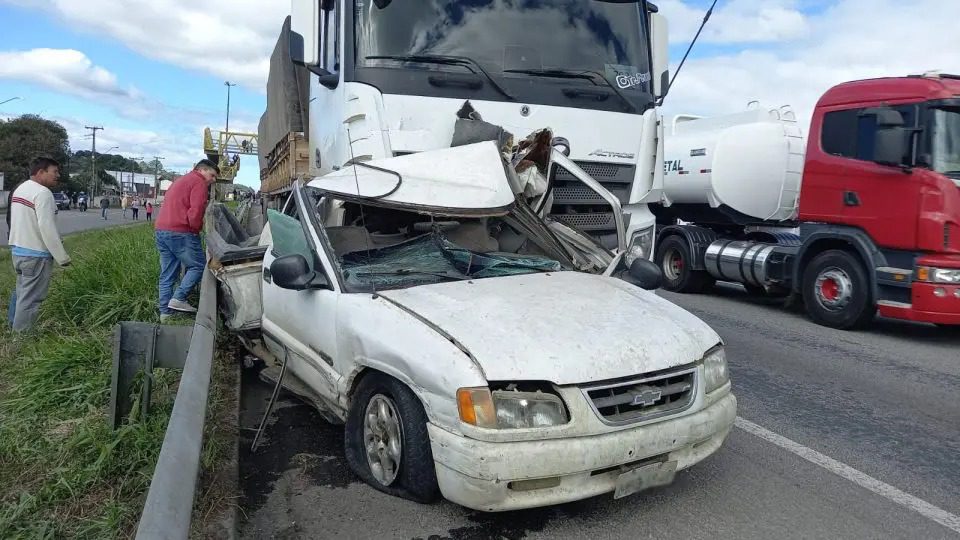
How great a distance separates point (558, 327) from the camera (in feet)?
11.3

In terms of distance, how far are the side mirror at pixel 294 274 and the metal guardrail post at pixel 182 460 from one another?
50 cm

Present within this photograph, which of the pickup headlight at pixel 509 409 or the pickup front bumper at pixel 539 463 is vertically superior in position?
the pickup headlight at pixel 509 409

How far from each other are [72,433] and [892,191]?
793cm

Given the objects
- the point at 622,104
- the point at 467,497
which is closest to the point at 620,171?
the point at 622,104

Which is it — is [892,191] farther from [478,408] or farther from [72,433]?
[72,433]

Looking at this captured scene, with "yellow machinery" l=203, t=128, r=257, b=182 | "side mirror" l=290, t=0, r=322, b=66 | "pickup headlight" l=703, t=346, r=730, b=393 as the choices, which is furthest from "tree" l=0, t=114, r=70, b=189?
"pickup headlight" l=703, t=346, r=730, b=393

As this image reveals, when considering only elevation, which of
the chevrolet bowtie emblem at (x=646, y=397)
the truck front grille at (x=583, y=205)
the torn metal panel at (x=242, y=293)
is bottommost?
the chevrolet bowtie emblem at (x=646, y=397)

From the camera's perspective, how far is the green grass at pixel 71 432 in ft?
10.3

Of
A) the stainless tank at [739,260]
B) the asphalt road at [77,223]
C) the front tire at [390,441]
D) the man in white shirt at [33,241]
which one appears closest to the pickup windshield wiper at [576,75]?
the front tire at [390,441]

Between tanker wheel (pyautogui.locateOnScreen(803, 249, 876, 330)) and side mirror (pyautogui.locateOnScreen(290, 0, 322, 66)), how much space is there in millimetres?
6457

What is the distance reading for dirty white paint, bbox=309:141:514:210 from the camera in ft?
14.9

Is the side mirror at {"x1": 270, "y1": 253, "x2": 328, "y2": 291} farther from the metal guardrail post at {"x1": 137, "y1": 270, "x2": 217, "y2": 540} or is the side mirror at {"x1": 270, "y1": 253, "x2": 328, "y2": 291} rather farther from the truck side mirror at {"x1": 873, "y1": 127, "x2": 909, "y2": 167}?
the truck side mirror at {"x1": 873, "y1": 127, "x2": 909, "y2": 167}

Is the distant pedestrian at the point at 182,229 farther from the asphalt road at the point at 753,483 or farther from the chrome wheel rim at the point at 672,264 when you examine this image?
the chrome wheel rim at the point at 672,264

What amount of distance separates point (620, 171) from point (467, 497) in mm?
4047
